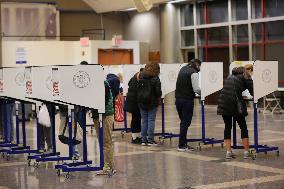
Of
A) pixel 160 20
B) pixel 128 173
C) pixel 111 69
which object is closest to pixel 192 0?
pixel 160 20

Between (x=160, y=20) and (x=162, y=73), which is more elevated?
(x=160, y=20)

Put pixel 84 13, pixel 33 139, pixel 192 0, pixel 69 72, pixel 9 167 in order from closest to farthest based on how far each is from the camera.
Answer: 1. pixel 69 72
2. pixel 9 167
3. pixel 33 139
4. pixel 192 0
5. pixel 84 13

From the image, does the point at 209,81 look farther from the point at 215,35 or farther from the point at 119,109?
the point at 215,35

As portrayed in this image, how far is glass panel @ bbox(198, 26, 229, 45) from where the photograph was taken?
995 inches

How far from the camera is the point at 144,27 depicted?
30.0 meters

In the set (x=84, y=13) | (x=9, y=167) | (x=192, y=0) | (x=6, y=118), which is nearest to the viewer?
(x=9, y=167)

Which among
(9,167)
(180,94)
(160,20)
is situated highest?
(160,20)

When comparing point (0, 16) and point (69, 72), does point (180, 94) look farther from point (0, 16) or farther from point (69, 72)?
point (0, 16)

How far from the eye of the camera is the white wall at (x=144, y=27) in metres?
29.1

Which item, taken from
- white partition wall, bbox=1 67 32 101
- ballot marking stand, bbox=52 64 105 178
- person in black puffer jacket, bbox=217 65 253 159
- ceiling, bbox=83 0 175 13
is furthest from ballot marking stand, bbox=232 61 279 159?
ceiling, bbox=83 0 175 13

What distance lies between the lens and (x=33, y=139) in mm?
14898

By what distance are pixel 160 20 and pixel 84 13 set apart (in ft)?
15.9

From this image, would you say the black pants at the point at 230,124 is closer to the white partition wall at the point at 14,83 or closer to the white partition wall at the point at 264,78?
the white partition wall at the point at 264,78

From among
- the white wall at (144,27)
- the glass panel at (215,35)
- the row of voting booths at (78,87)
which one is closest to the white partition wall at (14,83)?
the row of voting booths at (78,87)
